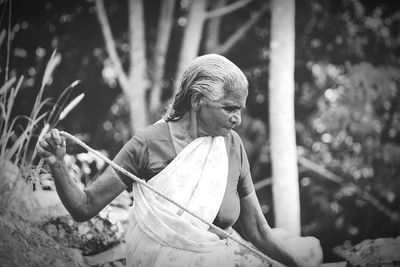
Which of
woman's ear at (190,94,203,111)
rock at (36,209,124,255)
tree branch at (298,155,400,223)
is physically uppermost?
woman's ear at (190,94,203,111)

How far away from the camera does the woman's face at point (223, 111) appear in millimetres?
1941

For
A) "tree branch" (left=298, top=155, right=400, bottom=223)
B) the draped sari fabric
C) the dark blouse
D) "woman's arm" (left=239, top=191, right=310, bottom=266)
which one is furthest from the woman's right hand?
"tree branch" (left=298, top=155, right=400, bottom=223)

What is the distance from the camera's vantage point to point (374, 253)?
2.56m

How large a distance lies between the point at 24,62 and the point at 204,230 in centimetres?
403

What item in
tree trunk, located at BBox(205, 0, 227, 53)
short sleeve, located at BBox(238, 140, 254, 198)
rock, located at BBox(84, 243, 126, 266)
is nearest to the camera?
short sleeve, located at BBox(238, 140, 254, 198)

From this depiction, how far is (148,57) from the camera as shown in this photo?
655cm

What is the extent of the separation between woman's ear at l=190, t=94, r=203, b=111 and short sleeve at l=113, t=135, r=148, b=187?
0.81 feet

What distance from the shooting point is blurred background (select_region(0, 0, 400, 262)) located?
6059 millimetres

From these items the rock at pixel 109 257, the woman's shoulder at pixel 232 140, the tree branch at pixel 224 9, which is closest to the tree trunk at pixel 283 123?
the tree branch at pixel 224 9

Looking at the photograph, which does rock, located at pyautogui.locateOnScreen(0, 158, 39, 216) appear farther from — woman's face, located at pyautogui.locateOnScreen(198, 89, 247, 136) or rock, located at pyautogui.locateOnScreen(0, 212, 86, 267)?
woman's face, located at pyautogui.locateOnScreen(198, 89, 247, 136)

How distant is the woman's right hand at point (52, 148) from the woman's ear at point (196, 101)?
541 millimetres

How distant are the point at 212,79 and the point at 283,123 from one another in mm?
3493

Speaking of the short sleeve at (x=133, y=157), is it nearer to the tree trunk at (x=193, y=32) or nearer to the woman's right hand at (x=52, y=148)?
the woman's right hand at (x=52, y=148)

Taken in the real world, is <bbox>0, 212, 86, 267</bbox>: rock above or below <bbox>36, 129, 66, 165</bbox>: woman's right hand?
below
